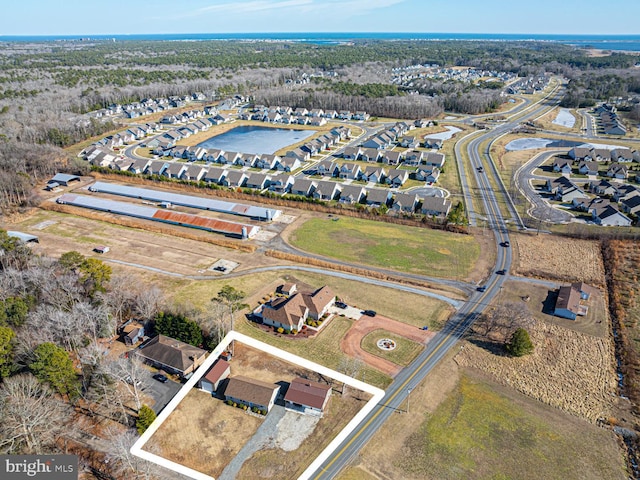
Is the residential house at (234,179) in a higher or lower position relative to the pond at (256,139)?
lower

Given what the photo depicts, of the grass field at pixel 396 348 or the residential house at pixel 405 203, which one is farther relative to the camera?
the residential house at pixel 405 203

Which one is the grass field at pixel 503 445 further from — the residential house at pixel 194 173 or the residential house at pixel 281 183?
the residential house at pixel 194 173

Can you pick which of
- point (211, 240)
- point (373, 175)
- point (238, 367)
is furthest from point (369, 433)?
point (373, 175)

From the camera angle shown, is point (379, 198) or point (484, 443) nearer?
point (484, 443)

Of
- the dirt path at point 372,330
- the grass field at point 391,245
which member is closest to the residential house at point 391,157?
the grass field at point 391,245

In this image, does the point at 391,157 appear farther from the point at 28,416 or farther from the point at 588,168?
the point at 28,416

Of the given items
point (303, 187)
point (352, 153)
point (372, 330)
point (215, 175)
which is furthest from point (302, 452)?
point (352, 153)
